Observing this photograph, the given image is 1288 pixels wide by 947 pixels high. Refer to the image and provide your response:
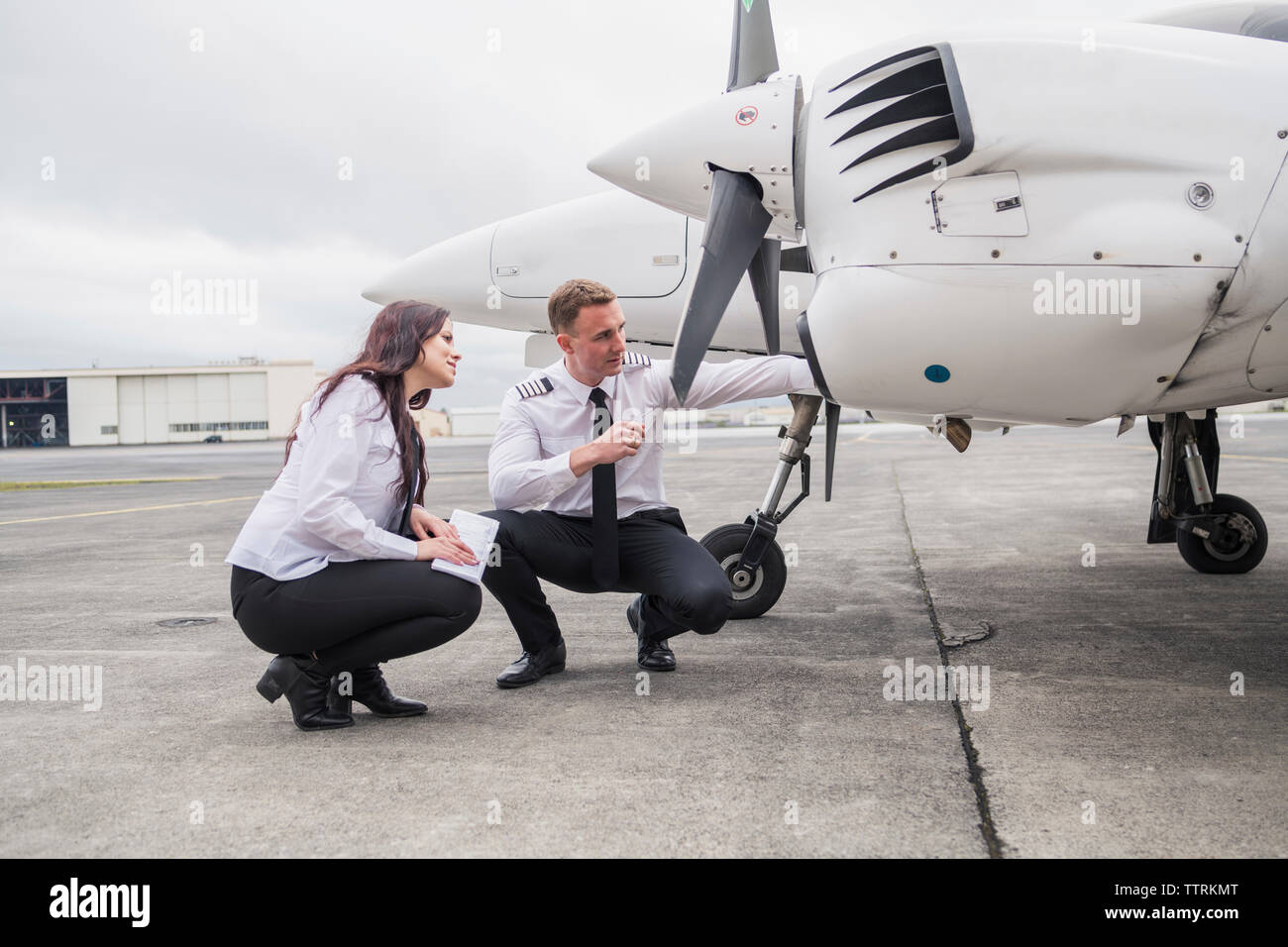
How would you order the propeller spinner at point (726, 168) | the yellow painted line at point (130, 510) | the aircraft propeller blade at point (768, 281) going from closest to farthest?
the propeller spinner at point (726, 168) → the aircraft propeller blade at point (768, 281) → the yellow painted line at point (130, 510)

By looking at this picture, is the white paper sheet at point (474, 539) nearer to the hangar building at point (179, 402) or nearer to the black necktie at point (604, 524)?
the black necktie at point (604, 524)

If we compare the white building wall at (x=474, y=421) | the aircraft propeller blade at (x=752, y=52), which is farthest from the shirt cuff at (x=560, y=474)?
the white building wall at (x=474, y=421)

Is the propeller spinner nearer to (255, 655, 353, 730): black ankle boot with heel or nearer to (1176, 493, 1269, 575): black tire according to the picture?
(255, 655, 353, 730): black ankle boot with heel

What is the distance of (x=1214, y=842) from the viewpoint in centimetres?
202

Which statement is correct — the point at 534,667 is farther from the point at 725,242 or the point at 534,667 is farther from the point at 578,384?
the point at 725,242

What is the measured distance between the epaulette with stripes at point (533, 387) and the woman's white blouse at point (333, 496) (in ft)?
2.18

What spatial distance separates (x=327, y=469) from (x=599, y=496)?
96 centimetres

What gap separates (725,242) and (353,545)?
1853 millimetres

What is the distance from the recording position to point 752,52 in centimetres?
393

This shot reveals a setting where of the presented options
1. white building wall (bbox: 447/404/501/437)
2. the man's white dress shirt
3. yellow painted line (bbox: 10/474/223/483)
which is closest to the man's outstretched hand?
the man's white dress shirt

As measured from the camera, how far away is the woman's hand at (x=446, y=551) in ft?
9.53

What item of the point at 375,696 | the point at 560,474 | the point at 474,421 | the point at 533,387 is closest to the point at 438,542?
the point at 560,474

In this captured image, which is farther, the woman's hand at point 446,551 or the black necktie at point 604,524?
the black necktie at point 604,524
